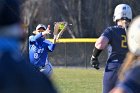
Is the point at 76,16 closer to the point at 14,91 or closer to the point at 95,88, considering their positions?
the point at 95,88

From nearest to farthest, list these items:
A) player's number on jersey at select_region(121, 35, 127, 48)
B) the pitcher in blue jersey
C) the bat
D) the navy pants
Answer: the navy pants, player's number on jersey at select_region(121, 35, 127, 48), the pitcher in blue jersey, the bat

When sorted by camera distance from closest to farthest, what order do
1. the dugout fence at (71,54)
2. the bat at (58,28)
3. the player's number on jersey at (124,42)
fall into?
the player's number on jersey at (124,42) → the bat at (58,28) → the dugout fence at (71,54)

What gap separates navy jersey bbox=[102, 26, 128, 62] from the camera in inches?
306

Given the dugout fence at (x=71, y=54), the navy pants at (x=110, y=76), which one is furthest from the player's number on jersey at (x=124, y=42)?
the dugout fence at (x=71, y=54)

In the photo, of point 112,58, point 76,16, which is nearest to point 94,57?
point 112,58

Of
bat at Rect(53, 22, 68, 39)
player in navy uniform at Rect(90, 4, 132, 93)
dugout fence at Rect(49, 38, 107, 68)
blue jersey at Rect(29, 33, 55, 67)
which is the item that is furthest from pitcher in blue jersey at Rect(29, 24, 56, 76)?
dugout fence at Rect(49, 38, 107, 68)

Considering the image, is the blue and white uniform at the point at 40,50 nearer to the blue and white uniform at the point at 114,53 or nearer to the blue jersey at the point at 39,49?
the blue jersey at the point at 39,49

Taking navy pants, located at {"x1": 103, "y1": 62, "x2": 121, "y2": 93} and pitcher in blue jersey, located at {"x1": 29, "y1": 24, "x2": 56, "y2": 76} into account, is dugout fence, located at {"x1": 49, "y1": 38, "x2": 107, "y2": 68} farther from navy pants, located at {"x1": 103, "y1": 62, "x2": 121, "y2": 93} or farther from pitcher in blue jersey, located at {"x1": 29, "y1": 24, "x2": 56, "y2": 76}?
navy pants, located at {"x1": 103, "y1": 62, "x2": 121, "y2": 93}

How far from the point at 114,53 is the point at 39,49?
483cm

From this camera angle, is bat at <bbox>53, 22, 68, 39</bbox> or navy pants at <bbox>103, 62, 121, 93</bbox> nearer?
navy pants at <bbox>103, 62, 121, 93</bbox>

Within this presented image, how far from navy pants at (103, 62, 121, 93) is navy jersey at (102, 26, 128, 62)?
11cm

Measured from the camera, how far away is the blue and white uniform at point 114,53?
25.4 feet

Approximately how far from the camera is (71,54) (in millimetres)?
28031

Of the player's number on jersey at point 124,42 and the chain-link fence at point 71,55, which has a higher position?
the player's number on jersey at point 124,42
